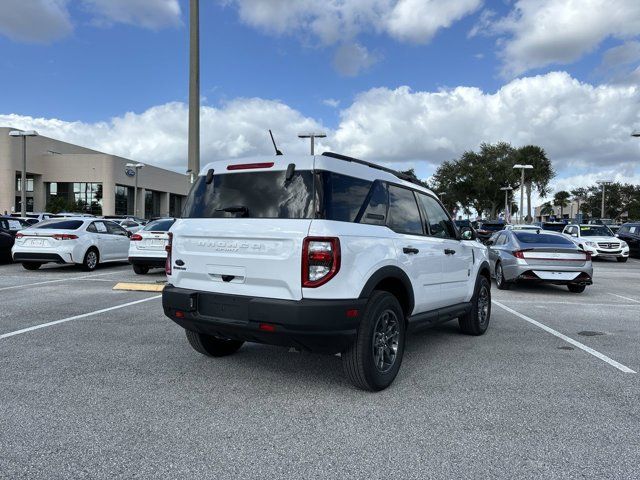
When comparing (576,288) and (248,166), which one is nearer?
(248,166)

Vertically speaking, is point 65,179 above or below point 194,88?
above

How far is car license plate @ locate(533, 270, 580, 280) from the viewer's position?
11188 mm

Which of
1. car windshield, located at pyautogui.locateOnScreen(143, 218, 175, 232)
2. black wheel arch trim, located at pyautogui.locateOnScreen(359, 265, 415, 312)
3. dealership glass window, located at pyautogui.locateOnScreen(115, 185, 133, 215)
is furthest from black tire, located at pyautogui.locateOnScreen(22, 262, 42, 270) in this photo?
dealership glass window, located at pyautogui.locateOnScreen(115, 185, 133, 215)

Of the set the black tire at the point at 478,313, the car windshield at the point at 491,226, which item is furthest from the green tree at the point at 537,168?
the black tire at the point at 478,313

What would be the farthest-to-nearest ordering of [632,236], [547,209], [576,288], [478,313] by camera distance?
[547,209] → [632,236] → [576,288] → [478,313]

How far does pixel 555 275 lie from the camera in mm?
11250

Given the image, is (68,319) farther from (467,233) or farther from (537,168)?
(537,168)

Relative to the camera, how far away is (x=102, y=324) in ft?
23.5

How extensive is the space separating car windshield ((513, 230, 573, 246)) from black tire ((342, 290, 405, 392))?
806 centimetres

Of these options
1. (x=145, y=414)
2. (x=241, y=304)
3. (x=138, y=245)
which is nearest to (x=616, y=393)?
(x=241, y=304)

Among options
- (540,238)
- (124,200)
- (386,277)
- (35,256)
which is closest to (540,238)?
(540,238)

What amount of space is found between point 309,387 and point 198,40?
57.8 feet

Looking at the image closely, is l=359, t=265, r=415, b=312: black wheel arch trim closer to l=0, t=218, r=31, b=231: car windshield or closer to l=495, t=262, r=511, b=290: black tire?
l=495, t=262, r=511, b=290: black tire

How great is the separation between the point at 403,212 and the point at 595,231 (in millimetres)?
21944
